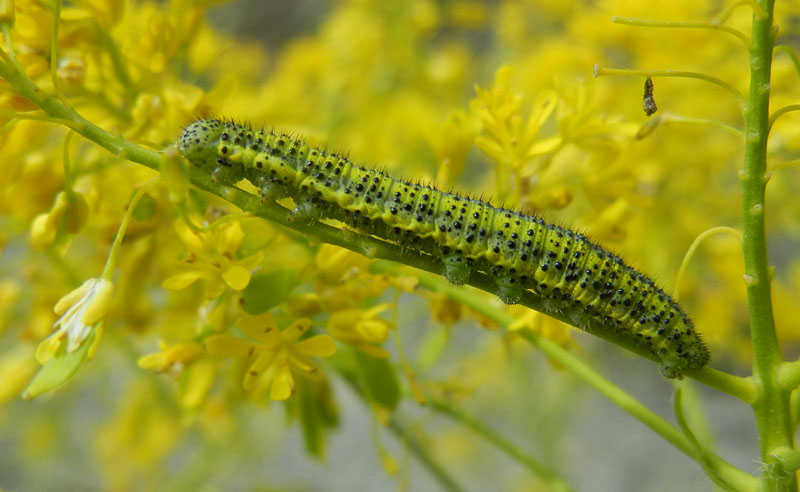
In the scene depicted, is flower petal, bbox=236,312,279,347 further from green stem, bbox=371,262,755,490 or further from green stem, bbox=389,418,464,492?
green stem, bbox=389,418,464,492

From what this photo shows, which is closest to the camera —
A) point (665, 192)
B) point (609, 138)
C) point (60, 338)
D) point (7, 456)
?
point (60, 338)

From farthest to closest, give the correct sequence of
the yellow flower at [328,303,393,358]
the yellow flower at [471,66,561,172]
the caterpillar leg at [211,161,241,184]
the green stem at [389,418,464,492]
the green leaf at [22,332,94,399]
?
the green stem at [389,418,464,492]
the yellow flower at [471,66,561,172]
the yellow flower at [328,303,393,358]
the caterpillar leg at [211,161,241,184]
the green leaf at [22,332,94,399]

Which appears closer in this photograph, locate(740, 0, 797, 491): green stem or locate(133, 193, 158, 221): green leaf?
locate(740, 0, 797, 491): green stem

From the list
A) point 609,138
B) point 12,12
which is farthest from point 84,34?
point 609,138

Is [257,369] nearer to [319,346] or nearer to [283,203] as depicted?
[319,346]

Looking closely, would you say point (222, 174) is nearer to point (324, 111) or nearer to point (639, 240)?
point (639, 240)

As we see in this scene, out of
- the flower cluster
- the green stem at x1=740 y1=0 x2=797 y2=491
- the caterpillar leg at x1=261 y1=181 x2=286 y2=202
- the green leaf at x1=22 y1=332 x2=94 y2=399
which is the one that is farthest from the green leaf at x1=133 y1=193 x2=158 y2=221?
the green stem at x1=740 y1=0 x2=797 y2=491

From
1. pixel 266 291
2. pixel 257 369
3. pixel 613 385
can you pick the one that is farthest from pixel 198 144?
pixel 613 385
